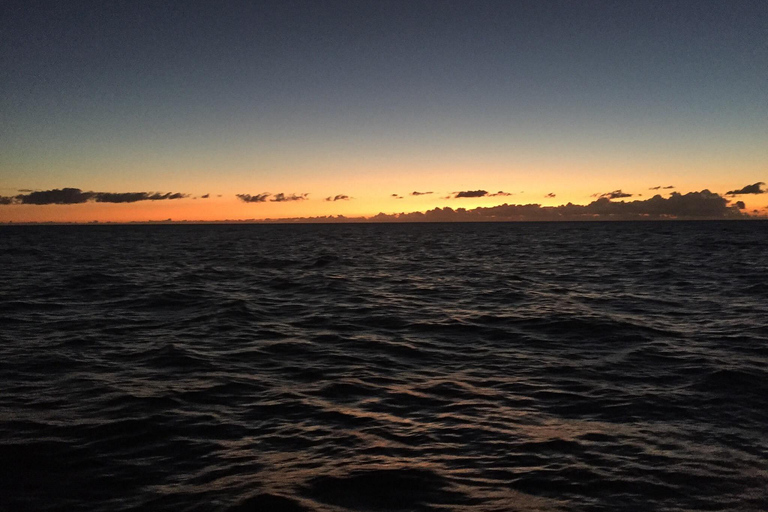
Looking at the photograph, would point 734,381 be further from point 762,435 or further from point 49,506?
point 49,506

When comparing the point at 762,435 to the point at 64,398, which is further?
the point at 64,398

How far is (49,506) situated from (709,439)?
9.31 metres

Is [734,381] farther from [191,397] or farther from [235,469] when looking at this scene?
[191,397]

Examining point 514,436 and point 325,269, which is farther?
point 325,269

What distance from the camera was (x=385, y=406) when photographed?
10188 millimetres

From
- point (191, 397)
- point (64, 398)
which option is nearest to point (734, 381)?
point (191, 397)

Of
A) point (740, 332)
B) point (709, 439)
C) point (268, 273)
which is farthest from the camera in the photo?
point (268, 273)

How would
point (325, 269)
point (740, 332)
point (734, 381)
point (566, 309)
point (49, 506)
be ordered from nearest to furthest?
point (49, 506) → point (734, 381) → point (740, 332) → point (566, 309) → point (325, 269)

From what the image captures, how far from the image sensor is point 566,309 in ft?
67.5

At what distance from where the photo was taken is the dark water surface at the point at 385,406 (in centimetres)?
700

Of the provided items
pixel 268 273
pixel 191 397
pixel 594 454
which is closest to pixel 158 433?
pixel 191 397

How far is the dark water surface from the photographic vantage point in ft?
23.0

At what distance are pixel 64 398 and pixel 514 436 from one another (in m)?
8.40

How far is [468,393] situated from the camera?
10930 mm
